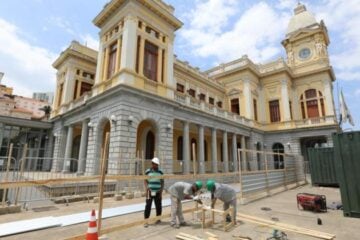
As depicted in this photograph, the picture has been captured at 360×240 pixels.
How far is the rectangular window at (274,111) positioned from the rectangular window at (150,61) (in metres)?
18.3

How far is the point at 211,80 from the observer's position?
25406 millimetres

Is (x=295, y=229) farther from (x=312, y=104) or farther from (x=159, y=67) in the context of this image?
(x=312, y=104)

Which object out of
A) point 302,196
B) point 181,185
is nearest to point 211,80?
point 302,196

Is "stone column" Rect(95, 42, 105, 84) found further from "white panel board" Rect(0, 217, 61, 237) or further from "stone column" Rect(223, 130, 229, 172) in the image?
"stone column" Rect(223, 130, 229, 172)

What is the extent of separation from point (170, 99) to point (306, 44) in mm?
24113

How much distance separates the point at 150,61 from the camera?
1500cm

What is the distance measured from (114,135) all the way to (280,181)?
10330 mm

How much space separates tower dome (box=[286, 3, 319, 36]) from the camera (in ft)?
97.3

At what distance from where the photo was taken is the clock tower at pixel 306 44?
87.9 feet

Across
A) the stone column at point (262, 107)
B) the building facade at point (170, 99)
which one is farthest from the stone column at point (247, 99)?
the stone column at point (262, 107)

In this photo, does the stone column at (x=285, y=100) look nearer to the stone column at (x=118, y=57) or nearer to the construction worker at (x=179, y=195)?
the stone column at (x=118, y=57)

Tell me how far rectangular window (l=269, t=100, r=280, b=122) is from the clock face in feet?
25.0

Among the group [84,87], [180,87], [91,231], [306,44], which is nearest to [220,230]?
[91,231]

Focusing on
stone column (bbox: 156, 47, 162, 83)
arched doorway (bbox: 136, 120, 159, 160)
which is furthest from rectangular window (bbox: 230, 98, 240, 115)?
stone column (bbox: 156, 47, 162, 83)
